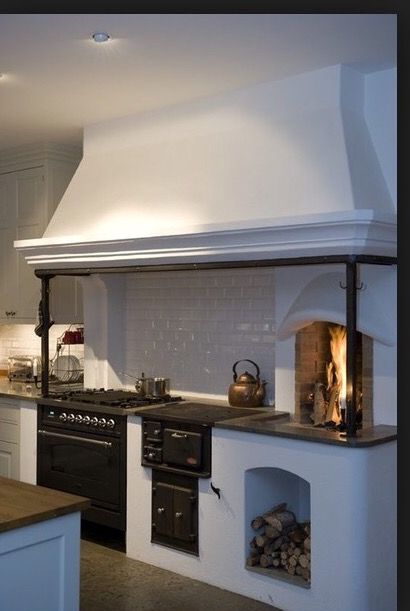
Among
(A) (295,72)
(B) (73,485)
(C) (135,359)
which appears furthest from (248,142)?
(B) (73,485)

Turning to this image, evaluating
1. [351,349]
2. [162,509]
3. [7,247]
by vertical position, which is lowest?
[162,509]

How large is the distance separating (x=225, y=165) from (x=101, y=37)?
1245 mm

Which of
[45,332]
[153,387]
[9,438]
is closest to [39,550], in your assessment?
[153,387]

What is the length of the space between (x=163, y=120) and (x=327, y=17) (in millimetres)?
1914

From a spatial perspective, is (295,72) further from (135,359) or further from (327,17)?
(135,359)

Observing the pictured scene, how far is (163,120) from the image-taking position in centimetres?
498

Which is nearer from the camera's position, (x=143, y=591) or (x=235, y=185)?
(x=143, y=591)

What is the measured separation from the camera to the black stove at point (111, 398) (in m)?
5.07

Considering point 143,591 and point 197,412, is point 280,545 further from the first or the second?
point 197,412

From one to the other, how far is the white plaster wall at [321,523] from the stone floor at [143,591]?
0.27 feet

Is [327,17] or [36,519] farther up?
[327,17]

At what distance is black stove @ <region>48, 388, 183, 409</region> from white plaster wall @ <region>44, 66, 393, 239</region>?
3.83 feet

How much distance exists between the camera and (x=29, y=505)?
267cm

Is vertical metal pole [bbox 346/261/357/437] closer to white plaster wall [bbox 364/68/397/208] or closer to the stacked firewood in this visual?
white plaster wall [bbox 364/68/397/208]
